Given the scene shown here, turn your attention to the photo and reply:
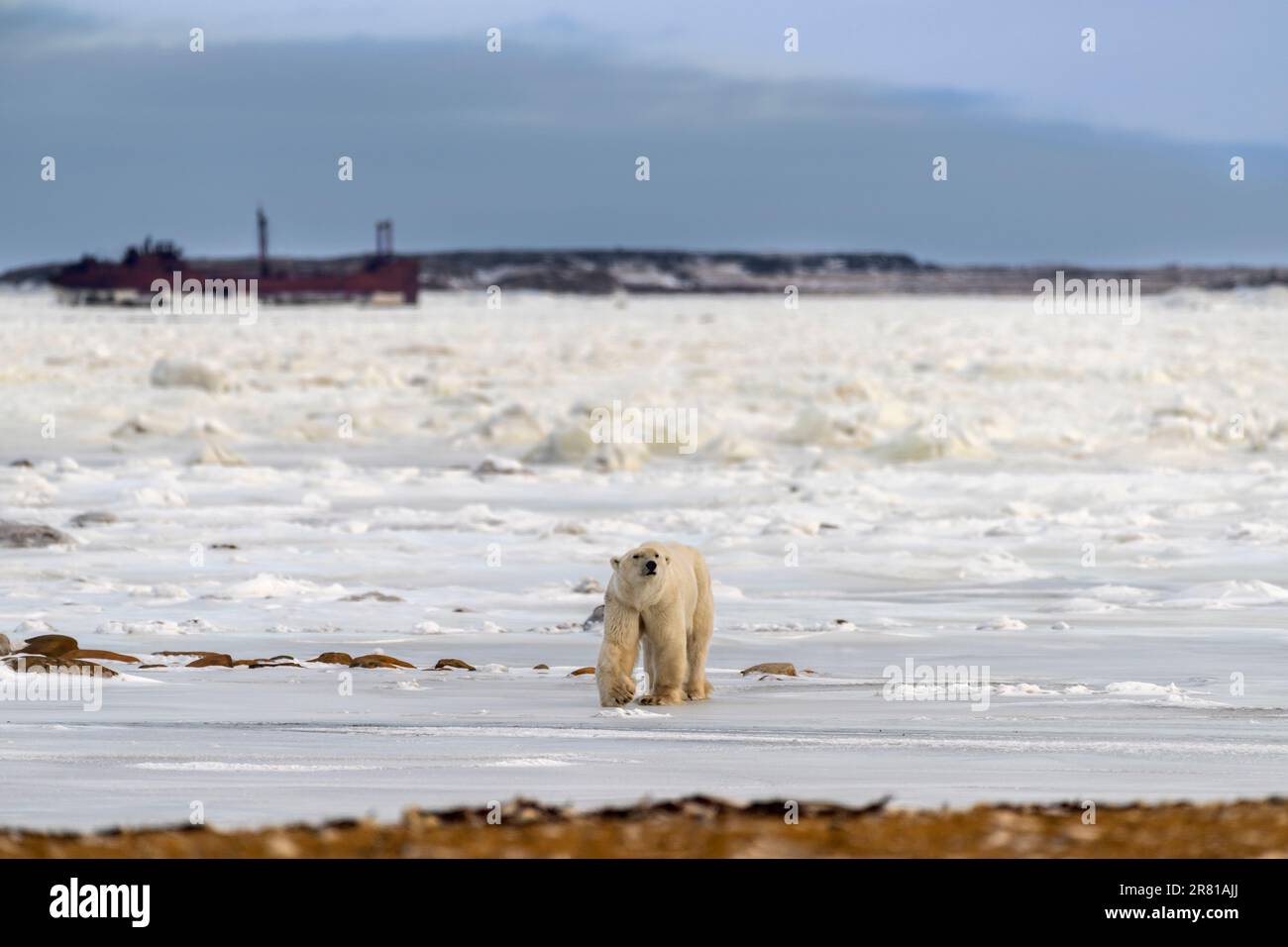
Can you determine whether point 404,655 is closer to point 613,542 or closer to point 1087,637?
point 1087,637

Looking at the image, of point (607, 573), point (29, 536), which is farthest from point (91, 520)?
point (607, 573)

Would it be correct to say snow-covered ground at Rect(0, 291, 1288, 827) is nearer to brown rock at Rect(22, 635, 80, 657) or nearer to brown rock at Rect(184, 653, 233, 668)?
brown rock at Rect(184, 653, 233, 668)

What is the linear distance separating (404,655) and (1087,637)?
10.2ft

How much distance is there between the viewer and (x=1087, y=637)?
31.4 feet

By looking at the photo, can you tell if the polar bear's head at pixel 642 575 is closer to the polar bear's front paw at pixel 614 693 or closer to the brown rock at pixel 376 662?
the polar bear's front paw at pixel 614 693

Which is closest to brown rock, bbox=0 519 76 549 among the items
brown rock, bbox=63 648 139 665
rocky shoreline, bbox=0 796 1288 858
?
brown rock, bbox=63 648 139 665

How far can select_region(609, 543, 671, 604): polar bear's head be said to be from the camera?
7.69 metres

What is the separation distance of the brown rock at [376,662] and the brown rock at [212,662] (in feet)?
1.63

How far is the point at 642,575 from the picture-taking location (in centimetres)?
769

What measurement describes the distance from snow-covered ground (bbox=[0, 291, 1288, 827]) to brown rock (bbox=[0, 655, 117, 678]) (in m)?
0.15

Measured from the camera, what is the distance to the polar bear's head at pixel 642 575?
7.69 meters

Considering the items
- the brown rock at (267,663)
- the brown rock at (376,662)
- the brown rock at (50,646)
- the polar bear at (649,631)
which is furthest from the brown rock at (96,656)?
the polar bear at (649,631)

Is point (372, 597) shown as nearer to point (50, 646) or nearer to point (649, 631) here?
point (50, 646)
